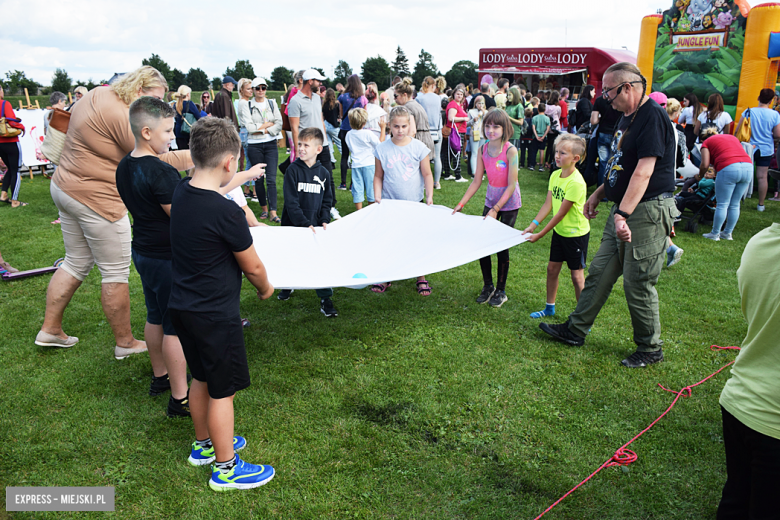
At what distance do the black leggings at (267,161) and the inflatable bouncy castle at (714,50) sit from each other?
35.0ft

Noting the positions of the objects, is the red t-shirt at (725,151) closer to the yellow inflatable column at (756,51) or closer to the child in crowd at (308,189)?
the yellow inflatable column at (756,51)

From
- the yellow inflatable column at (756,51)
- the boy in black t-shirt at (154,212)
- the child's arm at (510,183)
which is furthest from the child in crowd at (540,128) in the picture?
the boy in black t-shirt at (154,212)

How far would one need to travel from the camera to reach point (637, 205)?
3658 millimetres

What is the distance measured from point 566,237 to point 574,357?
1.08m

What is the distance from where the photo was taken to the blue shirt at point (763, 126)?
29.0 ft

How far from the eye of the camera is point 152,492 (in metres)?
2.76

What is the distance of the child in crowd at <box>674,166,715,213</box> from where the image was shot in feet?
26.3

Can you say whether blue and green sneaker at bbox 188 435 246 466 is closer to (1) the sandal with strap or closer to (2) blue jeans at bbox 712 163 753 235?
(1) the sandal with strap

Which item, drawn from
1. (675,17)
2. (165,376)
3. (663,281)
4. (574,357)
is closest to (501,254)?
(574,357)

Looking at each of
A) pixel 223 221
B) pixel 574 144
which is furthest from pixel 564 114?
pixel 223 221

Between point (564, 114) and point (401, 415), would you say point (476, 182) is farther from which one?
point (564, 114)

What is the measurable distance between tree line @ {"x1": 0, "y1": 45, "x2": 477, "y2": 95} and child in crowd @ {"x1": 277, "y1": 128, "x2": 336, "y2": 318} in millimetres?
4246

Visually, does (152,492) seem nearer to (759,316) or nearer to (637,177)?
(759,316)

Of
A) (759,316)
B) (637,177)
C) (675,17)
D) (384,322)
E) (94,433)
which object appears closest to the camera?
(759,316)
